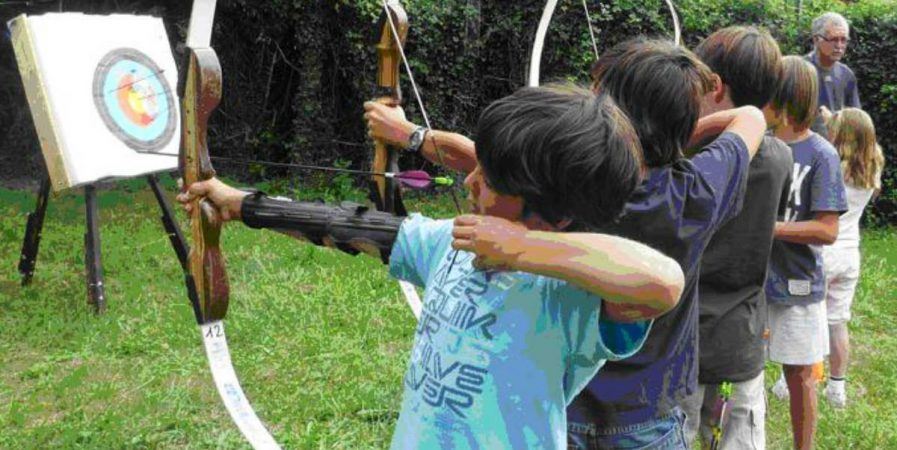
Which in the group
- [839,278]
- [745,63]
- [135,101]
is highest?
[745,63]

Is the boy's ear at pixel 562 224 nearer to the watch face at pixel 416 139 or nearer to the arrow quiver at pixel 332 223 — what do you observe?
the arrow quiver at pixel 332 223

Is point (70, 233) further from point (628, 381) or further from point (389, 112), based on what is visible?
point (628, 381)

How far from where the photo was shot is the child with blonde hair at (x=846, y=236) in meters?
3.06

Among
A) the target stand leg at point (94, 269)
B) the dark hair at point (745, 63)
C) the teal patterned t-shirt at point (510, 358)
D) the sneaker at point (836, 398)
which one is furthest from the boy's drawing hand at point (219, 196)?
the target stand leg at point (94, 269)

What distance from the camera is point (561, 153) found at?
1.07 meters

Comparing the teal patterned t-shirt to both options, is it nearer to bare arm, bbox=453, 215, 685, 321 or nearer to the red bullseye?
bare arm, bbox=453, 215, 685, 321

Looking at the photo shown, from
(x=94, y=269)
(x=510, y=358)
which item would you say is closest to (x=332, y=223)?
(x=510, y=358)

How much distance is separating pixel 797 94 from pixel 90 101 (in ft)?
10.5

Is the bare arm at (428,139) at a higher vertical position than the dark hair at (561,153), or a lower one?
lower

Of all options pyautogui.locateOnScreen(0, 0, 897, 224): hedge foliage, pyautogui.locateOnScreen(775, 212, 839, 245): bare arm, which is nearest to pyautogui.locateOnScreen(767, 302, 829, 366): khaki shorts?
pyautogui.locateOnScreen(775, 212, 839, 245): bare arm

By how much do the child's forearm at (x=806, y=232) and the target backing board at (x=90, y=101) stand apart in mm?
2739

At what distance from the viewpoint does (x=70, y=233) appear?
18.6 ft

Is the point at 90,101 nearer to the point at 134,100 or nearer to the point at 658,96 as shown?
the point at 134,100

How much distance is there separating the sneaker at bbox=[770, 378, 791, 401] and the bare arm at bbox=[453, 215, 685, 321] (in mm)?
2423
